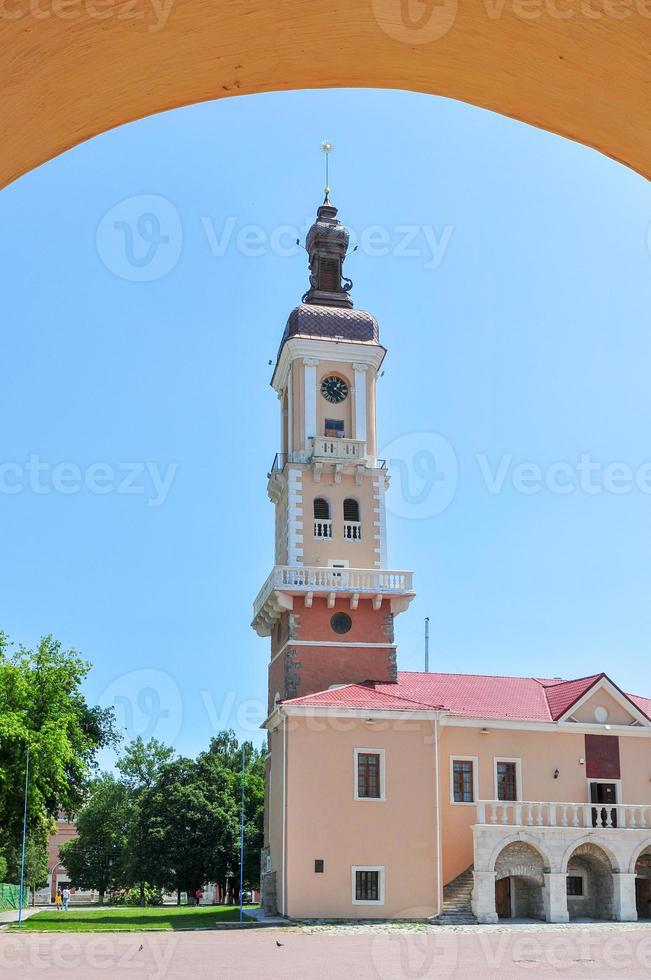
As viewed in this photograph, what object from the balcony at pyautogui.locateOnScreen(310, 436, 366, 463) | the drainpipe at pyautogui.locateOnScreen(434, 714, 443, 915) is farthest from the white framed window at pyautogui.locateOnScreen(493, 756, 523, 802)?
the balcony at pyautogui.locateOnScreen(310, 436, 366, 463)

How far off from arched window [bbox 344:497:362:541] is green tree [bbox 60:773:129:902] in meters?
34.4

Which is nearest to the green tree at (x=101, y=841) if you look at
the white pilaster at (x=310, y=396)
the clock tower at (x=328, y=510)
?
the clock tower at (x=328, y=510)

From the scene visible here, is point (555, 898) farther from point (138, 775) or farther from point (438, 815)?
point (138, 775)

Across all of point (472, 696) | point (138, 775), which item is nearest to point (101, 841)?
point (138, 775)

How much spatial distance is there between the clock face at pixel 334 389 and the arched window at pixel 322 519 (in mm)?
4392

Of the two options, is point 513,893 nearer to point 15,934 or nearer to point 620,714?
point 620,714

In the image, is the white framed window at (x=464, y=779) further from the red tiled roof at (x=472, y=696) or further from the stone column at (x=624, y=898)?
the stone column at (x=624, y=898)

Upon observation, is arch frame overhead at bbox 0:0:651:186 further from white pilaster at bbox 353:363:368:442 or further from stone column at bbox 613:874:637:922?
white pilaster at bbox 353:363:368:442

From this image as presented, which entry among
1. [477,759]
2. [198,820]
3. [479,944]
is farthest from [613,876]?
[198,820]

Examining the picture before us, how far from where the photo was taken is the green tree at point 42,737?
36.9m

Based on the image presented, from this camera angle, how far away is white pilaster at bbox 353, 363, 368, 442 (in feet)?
129

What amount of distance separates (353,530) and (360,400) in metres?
5.46

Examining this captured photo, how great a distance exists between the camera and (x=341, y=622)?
3597 centimetres

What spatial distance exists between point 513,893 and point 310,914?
23.0 feet
